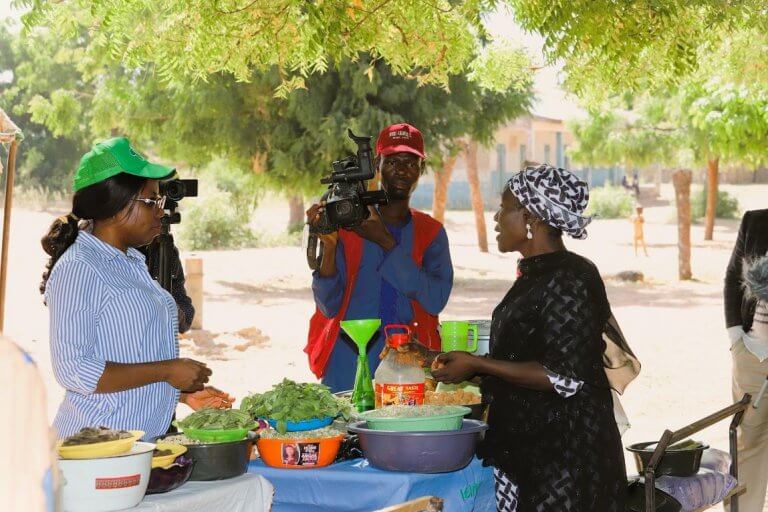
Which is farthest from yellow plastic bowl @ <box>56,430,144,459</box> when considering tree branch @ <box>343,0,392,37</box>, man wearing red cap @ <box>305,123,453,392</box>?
tree branch @ <box>343,0,392,37</box>

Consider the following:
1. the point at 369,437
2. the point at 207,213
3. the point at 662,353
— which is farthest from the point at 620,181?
the point at 369,437

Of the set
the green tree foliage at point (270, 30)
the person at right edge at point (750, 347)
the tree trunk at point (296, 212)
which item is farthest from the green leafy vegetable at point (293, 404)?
the tree trunk at point (296, 212)

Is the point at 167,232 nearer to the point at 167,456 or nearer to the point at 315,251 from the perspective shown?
the point at 315,251

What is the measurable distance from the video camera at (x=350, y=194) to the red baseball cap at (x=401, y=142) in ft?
1.61

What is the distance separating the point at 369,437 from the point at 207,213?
96.9ft

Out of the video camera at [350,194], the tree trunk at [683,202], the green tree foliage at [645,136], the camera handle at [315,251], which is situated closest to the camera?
the video camera at [350,194]

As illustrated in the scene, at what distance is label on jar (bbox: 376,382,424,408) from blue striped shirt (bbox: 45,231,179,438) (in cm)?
76

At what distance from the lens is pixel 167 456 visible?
283cm

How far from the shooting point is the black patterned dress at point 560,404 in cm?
323

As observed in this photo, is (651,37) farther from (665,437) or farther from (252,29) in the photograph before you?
(665,437)

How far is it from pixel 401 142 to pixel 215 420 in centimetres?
184

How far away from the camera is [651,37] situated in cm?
613

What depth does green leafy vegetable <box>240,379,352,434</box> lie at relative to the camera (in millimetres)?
3383

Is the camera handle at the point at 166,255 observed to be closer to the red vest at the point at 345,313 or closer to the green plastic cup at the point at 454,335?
the red vest at the point at 345,313
